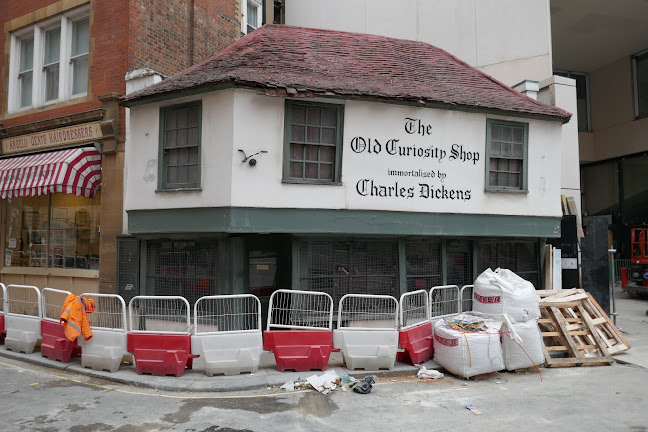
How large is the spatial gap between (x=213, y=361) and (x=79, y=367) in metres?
2.42

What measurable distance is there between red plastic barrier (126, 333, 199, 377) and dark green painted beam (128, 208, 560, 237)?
207 centimetres

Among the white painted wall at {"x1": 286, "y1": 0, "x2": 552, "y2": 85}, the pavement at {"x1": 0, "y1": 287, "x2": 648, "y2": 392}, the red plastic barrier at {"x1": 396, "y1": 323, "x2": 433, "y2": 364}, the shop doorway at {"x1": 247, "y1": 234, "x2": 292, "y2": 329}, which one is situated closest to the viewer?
the pavement at {"x1": 0, "y1": 287, "x2": 648, "y2": 392}

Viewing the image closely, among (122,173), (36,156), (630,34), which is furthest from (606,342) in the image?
(630,34)

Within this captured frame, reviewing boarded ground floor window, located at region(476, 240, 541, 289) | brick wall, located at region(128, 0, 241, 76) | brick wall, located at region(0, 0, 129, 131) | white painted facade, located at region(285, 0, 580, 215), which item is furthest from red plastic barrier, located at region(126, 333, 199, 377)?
white painted facade, located at region(285, 0, 580, 215)

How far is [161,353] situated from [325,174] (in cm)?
434

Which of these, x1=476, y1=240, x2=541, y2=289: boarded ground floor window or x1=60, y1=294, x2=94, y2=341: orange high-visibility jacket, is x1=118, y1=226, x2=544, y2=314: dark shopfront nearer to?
x1=476, y1=240, x2=541, y2=289: boarded ground floor window

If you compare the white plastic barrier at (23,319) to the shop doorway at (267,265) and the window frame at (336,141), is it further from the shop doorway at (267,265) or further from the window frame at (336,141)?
the window frame at (336,141)

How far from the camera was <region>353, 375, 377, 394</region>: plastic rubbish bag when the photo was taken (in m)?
7.05

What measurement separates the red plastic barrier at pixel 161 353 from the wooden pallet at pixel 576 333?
6.10 m

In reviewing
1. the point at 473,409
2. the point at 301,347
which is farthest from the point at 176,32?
the point at 473,409

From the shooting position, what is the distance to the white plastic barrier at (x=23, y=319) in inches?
356

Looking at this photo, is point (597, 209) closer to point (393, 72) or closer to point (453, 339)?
point (393, 72)

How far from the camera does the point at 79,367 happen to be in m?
8.20

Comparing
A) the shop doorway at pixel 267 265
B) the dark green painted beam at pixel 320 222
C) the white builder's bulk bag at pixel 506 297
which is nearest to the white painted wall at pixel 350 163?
the dark green painted beam at pixel 320 222
